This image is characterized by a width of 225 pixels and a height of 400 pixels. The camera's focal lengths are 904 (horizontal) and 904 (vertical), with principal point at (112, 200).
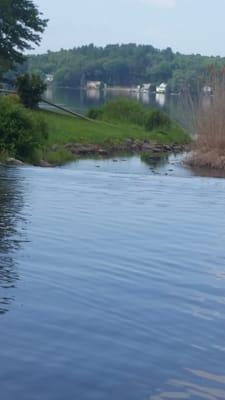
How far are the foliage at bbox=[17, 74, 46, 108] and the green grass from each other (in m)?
1.13

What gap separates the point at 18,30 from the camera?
204 feet

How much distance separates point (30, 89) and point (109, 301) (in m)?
48.8

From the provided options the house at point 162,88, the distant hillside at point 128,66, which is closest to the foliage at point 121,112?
the house at point 162,88

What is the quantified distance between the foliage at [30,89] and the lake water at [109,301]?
124ft

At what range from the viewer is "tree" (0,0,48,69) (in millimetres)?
61250

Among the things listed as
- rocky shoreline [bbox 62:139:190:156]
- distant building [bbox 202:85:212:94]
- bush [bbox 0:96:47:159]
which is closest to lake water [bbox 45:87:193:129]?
distant building [bbox 202:85:212:94]

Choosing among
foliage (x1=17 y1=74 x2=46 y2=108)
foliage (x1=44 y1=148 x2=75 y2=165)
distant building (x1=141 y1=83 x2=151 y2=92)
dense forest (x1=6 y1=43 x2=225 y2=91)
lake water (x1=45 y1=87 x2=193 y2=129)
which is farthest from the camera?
distant building (x1=141 y1=83 x2=151 y2=92)

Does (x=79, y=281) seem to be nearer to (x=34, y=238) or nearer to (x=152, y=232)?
(x=34, y=238)

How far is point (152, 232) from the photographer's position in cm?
1706

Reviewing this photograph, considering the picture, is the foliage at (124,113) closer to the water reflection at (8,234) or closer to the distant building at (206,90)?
the distant building at (206,90)

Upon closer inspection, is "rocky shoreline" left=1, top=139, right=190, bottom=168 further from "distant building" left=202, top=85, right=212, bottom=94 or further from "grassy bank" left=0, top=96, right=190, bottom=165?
"distant building" left=202, top=85, right=212, bottom=94

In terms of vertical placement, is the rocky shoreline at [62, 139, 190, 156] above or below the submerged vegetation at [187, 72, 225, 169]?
below

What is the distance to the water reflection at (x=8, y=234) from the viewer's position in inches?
441

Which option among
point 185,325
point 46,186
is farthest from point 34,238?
point 46,186
